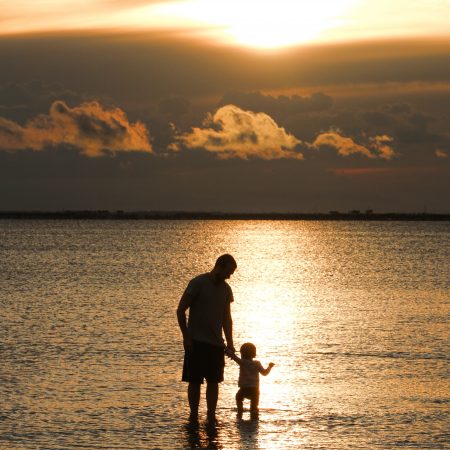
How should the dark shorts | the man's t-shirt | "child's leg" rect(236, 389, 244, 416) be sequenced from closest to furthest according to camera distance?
1. the man's t-shirt
2. the dark shorts
3. "child's leg" rect(236, 389, 244, 416)

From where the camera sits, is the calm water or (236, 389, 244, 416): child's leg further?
(236, 389, 244, 416): child's leg

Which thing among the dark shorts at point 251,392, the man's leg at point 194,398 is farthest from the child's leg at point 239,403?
the man's leg at point 194,398

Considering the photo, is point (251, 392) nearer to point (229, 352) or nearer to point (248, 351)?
point (248, 351)

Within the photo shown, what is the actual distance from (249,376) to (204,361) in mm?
1197

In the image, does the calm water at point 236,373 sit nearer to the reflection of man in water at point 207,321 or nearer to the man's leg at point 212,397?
the man's leg at point 212,397

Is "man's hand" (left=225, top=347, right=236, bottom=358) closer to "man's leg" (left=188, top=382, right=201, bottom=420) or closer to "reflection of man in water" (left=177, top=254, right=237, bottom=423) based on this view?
"reflection of man in water" (left=177, top=254, right=237, bottom=423)

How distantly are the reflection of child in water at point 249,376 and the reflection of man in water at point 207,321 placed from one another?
2.08 ft

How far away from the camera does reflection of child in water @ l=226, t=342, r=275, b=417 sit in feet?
44.5

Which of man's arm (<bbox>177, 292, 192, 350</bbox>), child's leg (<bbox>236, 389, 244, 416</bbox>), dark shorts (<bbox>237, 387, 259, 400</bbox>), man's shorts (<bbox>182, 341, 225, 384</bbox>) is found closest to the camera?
man's arm (<bbox>177, 292, 192, 350</bbox>)

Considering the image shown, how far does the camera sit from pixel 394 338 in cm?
2527

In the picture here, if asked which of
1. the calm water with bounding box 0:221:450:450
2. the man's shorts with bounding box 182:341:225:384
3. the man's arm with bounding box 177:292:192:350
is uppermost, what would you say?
the man's arm with bounding box 177:292:192:350

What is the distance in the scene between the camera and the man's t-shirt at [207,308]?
41.2 ft

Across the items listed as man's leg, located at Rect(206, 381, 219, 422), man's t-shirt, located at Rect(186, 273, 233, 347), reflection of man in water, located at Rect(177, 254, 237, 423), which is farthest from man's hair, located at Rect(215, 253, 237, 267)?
man's leg, located at Rect(206, 381, 219, 422)

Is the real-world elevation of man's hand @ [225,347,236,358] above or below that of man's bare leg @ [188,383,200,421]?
above
